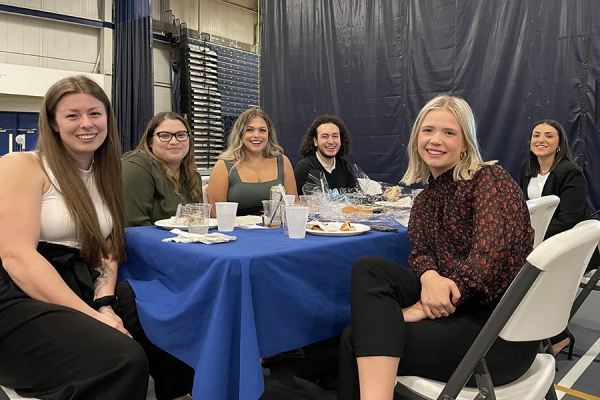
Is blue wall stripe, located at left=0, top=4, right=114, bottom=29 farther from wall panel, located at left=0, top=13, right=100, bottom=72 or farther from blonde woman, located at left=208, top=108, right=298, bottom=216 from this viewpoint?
blonde woman, located at left=208, top=108, right=298, bottom=216

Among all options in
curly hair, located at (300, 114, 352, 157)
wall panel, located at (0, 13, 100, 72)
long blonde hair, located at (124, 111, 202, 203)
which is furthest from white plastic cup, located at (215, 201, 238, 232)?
→ wall panel, located at (0, 13, 100, 72)

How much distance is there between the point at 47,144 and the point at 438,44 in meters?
4.25

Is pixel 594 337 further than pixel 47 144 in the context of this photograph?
Yes

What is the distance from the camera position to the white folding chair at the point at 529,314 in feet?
3.51

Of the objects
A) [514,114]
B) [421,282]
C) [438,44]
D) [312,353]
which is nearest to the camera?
[421,282]

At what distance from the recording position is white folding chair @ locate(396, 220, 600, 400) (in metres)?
1.07

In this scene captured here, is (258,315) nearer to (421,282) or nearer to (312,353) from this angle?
(421,282)

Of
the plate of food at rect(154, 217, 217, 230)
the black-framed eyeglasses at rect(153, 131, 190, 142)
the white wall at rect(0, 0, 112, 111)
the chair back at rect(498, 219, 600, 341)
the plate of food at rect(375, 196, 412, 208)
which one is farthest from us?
the white wall at rect(0, 0, 112, 111)

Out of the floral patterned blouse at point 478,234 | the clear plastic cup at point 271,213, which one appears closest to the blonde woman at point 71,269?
the clear plastic cup at point 271,213

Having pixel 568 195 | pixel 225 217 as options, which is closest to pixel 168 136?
pixel 225 217

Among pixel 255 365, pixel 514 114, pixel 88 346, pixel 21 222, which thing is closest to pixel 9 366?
pixel 88 346

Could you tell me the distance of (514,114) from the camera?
14.7 ft

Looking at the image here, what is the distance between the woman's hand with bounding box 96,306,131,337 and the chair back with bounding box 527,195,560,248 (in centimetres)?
168

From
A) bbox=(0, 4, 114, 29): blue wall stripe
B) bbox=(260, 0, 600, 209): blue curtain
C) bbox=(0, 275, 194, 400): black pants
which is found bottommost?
bbox=(0, 275, 194, 400): black pants
